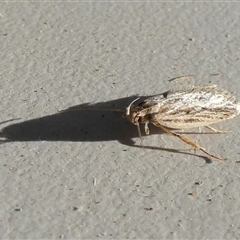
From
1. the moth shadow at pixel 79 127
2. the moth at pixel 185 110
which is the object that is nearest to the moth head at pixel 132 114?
the moth at pixel 185 110

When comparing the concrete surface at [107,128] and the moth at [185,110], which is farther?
the moth at [185,110]

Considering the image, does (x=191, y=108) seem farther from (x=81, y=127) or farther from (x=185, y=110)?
(x=81, y=127)

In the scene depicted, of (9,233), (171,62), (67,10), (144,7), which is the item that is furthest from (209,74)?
(9,233)

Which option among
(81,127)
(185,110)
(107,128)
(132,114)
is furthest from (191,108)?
(81,127)

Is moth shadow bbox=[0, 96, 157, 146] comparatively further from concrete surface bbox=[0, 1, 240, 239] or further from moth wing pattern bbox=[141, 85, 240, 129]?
moth wing pattern bbox=[141, 85, 240, 129]

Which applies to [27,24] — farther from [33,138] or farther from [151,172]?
[151,172]

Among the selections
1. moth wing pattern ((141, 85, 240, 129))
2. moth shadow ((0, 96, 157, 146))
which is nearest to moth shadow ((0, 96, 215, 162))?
moth shadow ((0, 96, 157, 146))

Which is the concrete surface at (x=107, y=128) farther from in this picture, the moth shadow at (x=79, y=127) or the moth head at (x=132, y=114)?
the moth head at (x=132, y=114)
